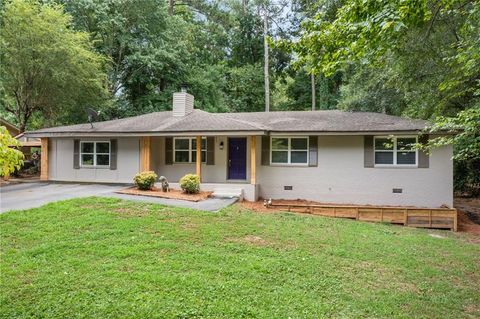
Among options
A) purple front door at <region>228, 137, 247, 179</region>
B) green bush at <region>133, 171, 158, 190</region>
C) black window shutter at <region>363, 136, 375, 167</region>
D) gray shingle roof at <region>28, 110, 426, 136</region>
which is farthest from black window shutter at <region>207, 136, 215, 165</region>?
black window shutter at <region>363, 136, 375, 167</region>

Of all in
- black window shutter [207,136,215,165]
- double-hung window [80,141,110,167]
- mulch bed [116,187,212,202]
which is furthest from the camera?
double-hung window [80,141,110,167]

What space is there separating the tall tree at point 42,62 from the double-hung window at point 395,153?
14245mm

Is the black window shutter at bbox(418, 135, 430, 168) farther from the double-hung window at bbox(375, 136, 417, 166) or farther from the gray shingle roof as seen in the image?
the gray shingle roof

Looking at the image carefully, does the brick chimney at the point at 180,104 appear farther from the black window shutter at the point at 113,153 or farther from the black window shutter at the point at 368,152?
the black window shutter at the point at 368,152

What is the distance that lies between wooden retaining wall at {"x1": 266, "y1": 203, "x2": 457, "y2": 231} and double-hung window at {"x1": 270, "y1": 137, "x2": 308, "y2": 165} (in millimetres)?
1987

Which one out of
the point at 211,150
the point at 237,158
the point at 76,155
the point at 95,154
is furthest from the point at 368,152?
the point at 76,155

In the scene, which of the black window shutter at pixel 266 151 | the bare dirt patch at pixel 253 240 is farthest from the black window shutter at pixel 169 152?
the bare dirt patch at pixel 253 240

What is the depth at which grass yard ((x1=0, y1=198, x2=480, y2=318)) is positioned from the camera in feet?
14.1

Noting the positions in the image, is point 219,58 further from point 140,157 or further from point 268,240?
point 268,240

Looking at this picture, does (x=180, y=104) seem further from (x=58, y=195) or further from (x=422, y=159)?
(x=422, y=159)

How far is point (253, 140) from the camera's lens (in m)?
12.3

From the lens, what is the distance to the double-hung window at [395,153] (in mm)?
11953

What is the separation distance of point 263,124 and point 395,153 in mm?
4890

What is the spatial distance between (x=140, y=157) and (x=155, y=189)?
2222 millimetres
